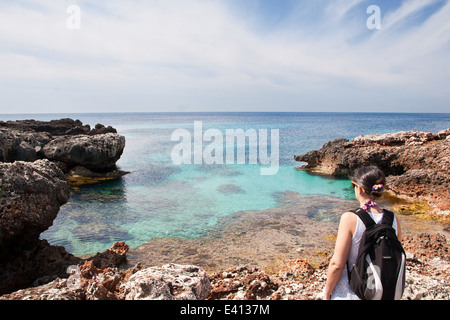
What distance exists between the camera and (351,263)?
3.18 m

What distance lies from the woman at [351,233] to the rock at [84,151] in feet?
84.5

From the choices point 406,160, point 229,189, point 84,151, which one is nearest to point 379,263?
point 406,160

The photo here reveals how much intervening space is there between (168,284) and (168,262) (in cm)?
574

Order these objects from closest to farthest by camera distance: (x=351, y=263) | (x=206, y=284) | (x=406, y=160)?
Answer: (x=351, y=263)
(x=206, y=284)
(x=406, y=160)

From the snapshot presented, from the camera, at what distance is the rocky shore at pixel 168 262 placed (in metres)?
5.16

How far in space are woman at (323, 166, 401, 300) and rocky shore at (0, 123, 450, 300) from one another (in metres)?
2.63

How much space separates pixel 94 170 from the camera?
26.4m

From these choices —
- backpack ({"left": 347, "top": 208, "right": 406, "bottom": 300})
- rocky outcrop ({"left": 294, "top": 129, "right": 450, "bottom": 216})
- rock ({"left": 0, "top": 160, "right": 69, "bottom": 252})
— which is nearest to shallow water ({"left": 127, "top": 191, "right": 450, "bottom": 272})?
rocky outcrop ({"left": 294, "top": 129, "right": 450, "bottom": 216})

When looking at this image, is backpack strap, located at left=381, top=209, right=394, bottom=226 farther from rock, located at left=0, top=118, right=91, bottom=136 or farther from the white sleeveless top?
rock, located at left=0, top=118, right=91, bottom=136

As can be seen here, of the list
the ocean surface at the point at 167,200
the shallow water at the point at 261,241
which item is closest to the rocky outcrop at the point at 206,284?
the shallow water at the point at 261,241

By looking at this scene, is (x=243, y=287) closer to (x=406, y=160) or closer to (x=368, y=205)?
(x=368, y=205)

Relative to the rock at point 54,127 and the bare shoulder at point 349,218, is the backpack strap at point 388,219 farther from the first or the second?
the rock at point 54,127

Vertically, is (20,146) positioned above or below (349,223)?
below

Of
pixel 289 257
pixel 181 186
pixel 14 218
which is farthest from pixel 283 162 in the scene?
pixel 14 218
